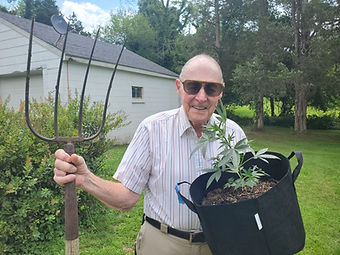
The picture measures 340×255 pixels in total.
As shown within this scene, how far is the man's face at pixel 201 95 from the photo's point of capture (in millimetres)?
1431

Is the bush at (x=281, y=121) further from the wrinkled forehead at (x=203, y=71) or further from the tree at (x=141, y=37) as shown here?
the wrinkled forehead at (x=203, y=71)

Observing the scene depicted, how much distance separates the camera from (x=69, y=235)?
91 centimetres

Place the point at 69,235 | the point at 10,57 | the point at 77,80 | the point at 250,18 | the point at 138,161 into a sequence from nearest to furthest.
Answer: the point at 69,235, the point at 138,161, the point at 77,80, the point at 10,57, the point at 250,18

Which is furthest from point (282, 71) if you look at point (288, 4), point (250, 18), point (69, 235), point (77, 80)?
point (69, 235)

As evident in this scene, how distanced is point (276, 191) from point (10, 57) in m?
10.9

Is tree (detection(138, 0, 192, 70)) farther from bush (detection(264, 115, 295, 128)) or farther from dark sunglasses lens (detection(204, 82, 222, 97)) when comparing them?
dark sunglasses lens (detection(204, 82, 222, 97))

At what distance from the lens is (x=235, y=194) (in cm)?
106

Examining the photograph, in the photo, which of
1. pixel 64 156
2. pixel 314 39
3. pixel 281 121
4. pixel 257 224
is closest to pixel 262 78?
pixel 314 39

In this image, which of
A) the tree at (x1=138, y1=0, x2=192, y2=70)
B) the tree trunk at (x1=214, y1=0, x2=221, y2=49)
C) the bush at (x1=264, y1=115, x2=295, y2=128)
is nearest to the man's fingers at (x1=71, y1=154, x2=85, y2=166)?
the tree trunk at (x1=214, y1=0, x2=221, y2=49)

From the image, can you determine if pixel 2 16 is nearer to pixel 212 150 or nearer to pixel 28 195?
pixel 28 195

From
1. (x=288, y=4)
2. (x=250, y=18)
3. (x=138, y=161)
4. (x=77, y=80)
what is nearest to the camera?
(x=138, y=161)

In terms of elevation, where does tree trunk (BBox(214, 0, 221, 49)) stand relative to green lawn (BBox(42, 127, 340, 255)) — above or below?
above

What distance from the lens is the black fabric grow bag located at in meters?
0.90

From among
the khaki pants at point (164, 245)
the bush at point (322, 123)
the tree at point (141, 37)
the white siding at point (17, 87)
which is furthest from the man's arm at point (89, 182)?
the tree at point (141, 37)
